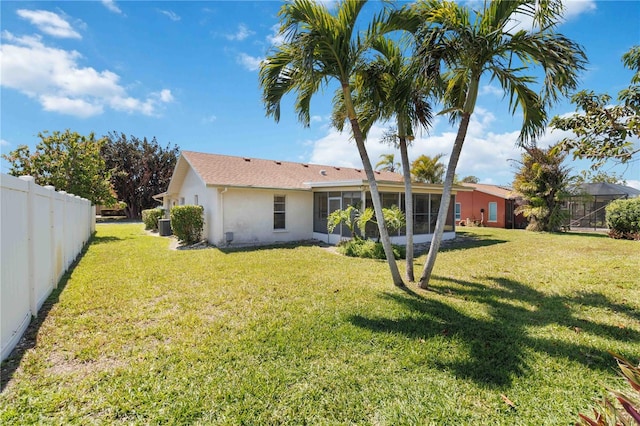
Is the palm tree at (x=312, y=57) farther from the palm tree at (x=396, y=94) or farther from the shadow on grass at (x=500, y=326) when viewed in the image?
the shadow on grass at (x=500, y=326)

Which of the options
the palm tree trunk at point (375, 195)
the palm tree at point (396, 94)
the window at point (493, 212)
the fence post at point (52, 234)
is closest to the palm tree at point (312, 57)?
the palm tree trunk at point (375, 195)

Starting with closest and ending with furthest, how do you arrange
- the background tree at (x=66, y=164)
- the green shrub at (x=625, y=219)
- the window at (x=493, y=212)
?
the green shrub at (x=625, y=219) → the background tree at (x=66, y=164) → the window at (x=493, y=212)

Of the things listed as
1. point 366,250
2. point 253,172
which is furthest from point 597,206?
point 253,172

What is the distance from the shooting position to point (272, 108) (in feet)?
23.9

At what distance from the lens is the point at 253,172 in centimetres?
1645

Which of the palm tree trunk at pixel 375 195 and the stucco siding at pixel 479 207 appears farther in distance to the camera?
the stucco siding at pixel 479 207

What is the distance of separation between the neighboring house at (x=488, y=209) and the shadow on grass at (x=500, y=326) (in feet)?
64.6

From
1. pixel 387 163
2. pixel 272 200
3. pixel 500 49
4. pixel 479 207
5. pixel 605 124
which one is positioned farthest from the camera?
pixel 387 163

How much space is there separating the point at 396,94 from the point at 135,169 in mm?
42464

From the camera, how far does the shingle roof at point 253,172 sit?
46.9 ft

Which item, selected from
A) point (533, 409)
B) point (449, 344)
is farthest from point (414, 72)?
point (533, 409)

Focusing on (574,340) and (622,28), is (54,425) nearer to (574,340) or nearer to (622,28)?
(574,340)

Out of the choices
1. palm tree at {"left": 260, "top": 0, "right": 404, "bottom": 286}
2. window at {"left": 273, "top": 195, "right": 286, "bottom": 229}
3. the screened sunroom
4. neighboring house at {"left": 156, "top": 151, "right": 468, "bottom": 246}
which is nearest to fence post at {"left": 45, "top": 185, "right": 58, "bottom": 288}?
palm tree at {"left": 260, "top": 0, "right": 404, "bottom": 286}

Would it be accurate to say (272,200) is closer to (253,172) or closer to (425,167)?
(253,172)
